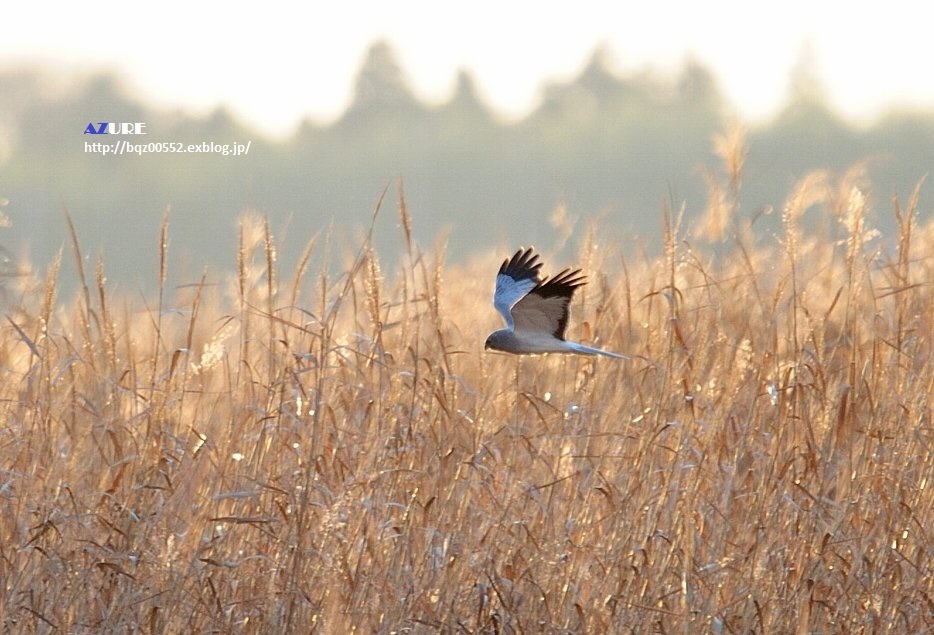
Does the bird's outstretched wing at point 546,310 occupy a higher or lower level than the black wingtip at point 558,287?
lower

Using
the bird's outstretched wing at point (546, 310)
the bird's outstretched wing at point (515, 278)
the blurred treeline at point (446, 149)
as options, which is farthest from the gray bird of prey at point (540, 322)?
the blurred treeline at point (446, 149)

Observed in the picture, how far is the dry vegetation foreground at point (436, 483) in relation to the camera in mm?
3436

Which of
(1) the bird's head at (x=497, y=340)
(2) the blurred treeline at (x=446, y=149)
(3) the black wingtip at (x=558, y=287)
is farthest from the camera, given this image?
(2) the blurred treeline at (x=446, y=149)

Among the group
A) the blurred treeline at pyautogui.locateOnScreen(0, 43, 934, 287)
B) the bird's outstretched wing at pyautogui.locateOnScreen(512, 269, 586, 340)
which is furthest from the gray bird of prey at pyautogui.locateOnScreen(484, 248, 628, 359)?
A: the blurred treeline at pyautogui.locateOnScreen(0, 43, 934, 287)

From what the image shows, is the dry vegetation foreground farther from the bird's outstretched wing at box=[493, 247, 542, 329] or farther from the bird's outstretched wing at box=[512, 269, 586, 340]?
the bird's outstretched wing at box=[493, 247, 542, 329]

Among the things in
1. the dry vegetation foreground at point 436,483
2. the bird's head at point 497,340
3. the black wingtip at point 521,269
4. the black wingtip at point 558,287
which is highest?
the black wingtip at point 521,269

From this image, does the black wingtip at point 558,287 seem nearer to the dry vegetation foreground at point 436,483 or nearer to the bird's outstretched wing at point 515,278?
the dry vegetation foreground at point 436,483

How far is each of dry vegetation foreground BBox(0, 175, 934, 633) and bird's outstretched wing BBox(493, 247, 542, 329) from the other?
0.98 feet

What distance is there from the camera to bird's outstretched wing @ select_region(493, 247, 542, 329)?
444 centimetres

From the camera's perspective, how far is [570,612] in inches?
135

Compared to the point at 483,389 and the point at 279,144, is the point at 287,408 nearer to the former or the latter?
the point at 483,389

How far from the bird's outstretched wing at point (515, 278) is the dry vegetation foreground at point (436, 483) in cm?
30

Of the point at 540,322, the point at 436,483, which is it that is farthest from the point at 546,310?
the point at 436,483

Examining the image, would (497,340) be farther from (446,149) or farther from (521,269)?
(446,149)
